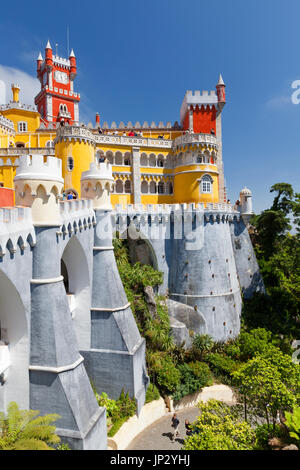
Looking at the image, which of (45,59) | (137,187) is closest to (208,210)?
(137,187)

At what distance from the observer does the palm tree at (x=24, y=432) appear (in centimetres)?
897

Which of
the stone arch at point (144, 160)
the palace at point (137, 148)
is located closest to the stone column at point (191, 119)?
the palace at point (137, 148)

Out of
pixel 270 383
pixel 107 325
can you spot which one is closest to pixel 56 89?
pixel 107 325

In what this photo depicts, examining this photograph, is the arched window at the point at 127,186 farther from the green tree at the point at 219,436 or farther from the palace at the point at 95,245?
the green tree at the point at 219,436

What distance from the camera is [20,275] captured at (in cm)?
1038

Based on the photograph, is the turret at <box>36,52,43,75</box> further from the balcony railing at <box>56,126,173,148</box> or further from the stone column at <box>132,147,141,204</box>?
the stone column at <box>132,147,141,204</box>

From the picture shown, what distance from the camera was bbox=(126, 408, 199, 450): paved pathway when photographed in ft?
51.9

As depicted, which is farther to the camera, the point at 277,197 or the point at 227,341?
the point at 277,197

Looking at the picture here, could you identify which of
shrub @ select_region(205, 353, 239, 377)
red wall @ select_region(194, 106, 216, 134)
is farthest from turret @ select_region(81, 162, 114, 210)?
red wall @ select_region(194, 106, 216, 134)

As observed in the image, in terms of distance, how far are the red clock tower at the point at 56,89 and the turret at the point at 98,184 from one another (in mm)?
25304

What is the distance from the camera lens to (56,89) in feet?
134

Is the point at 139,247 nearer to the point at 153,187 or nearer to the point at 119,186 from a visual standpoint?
the point at 119,186
